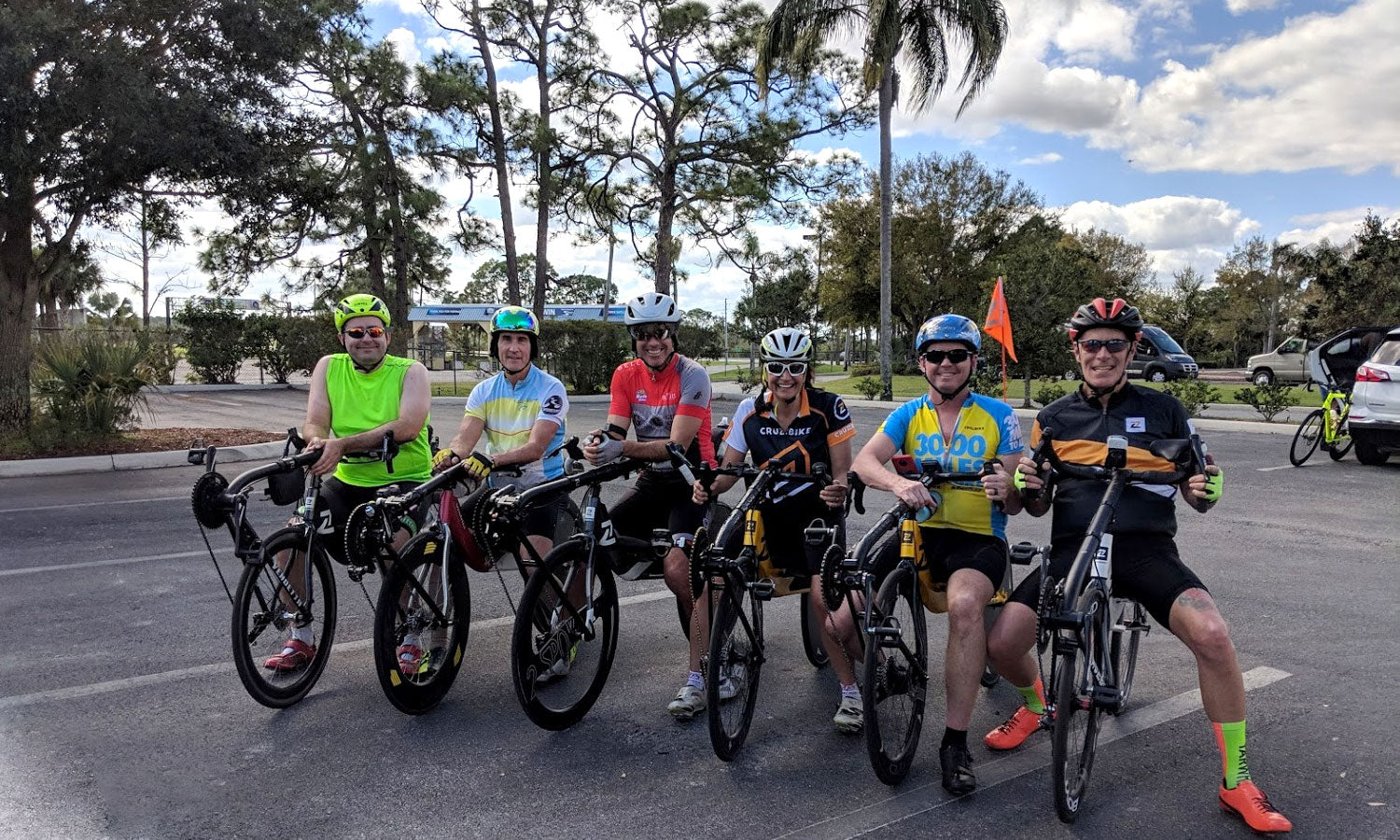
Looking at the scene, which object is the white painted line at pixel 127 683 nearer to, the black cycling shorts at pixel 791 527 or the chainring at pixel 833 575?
the black cycling shorts at pixel 791 527

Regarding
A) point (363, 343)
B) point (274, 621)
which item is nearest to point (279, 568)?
point (274, 621)

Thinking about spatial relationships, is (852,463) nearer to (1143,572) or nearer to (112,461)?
(1143,572)

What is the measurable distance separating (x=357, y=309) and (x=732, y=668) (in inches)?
103

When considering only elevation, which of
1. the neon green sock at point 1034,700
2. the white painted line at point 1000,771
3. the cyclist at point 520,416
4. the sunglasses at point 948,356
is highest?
the sunglasses at point 948,356

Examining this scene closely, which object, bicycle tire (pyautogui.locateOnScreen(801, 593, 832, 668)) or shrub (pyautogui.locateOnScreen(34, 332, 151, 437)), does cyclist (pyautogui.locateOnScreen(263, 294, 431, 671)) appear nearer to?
bicycle tire (pyautogui.locateOnScreen(801, 593, 832, 668))

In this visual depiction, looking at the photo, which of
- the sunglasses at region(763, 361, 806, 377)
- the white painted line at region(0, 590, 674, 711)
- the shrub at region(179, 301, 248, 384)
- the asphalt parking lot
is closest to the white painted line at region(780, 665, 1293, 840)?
the asphalt parking lot

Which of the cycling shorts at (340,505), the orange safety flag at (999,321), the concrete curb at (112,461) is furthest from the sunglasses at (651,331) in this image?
the orange safety flag at (999,321)

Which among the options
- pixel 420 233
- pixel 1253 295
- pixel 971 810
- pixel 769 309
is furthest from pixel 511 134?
pixel 1253 295

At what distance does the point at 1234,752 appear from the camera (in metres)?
3.51

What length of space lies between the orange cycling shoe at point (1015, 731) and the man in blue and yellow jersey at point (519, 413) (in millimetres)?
2281

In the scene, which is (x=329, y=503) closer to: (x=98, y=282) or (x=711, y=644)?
(x=711, y=644)

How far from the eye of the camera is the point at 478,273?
101m

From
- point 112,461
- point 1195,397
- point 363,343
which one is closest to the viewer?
point 363,343

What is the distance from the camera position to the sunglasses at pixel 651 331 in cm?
496
